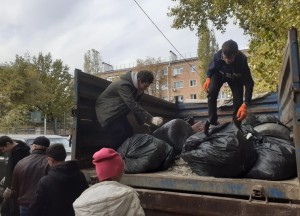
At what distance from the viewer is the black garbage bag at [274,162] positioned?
229 cm

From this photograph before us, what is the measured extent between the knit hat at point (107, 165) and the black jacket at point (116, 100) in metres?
1.48

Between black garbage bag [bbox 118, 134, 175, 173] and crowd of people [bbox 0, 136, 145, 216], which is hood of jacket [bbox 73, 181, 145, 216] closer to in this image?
crowd of people [bbox 0, 136, 145, 216]

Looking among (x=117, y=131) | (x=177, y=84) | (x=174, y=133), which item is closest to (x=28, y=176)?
(x=117, y=131)

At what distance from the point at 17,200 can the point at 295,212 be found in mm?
3043

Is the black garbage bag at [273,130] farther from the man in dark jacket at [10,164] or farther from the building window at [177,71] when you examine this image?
the building window at [177,71]

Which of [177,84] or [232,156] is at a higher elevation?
[177,84]

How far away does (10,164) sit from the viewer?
4.22m

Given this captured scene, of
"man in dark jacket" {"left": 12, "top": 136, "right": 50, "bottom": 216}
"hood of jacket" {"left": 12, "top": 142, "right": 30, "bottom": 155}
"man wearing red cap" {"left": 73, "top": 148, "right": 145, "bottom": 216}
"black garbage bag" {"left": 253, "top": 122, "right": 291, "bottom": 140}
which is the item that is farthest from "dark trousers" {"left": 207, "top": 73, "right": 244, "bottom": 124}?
"hood of jacket" {"left": 12, "top": 142, "right": 30, "bottom": 155}

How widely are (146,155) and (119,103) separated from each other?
91cm

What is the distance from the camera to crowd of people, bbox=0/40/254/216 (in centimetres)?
292

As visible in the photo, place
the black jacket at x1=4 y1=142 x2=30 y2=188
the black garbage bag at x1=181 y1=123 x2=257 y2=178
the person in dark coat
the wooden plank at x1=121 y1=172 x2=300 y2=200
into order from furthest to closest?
1. the black jacket at x1=4 y1=142 x2=30 y2=188
2. the person in dark coat
3. the black garbage bag at x1=181 y1=123 x2=257 y2=178
4. the wooden plank at x1=121 y1=172 x2=300 y2=200

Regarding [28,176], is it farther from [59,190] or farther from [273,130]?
[273,130]

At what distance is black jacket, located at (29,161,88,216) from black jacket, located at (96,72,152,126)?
0.84m

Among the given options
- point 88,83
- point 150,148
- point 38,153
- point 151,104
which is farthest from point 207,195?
point 151,104
